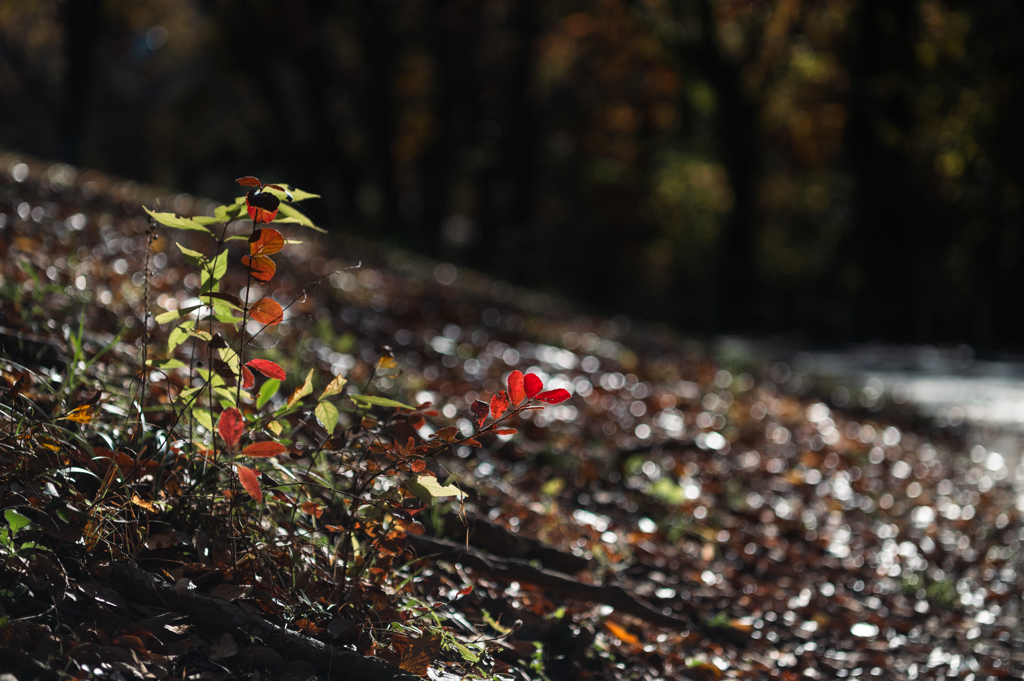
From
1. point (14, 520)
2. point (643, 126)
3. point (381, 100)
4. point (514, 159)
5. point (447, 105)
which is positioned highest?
point (643, 126)

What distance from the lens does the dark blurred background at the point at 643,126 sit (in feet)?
70.7

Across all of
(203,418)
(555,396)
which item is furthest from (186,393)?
(555,396)

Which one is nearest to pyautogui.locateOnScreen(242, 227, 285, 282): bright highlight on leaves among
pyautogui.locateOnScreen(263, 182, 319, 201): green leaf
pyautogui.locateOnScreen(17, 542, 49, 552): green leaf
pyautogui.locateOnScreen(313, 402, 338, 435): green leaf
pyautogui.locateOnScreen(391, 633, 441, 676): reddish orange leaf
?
pyautogui.locateOnScreen(263, 182, 319, 201): green leaf

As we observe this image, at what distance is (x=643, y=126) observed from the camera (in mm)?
28734

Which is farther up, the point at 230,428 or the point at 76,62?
the point at 76,62

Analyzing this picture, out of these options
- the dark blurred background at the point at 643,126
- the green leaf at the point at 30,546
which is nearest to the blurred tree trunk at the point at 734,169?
the dark blurred background at the point at 643,126

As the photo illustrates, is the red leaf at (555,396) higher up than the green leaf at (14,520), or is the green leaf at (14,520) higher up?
the red leaf at (555,396)

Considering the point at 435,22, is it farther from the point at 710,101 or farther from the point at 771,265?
the point at 771,265

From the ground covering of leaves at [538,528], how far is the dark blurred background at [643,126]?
12.8 metres

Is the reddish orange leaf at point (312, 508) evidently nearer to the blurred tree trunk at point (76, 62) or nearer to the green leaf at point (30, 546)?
the green leaf at point (30, 546)

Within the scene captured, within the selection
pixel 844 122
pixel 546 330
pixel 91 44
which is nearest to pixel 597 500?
pixel 546 330

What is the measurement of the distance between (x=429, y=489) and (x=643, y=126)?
1097 inches

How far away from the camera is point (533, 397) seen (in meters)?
2.29

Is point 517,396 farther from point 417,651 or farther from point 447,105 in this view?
point 447,105
